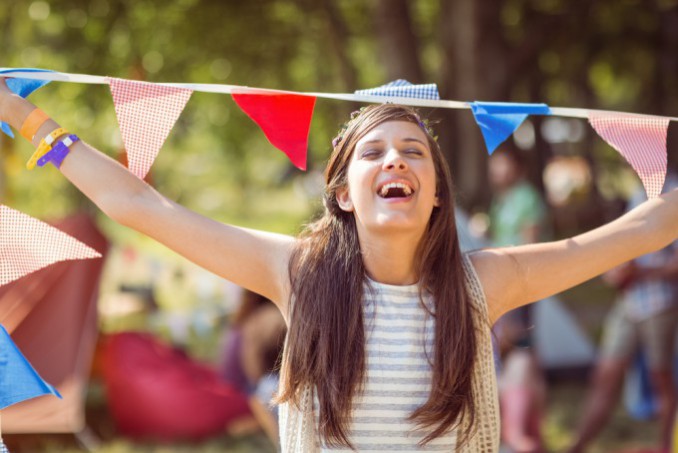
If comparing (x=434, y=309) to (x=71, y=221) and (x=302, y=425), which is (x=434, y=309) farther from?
(x=71, y=221)

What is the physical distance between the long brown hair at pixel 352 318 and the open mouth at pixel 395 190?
0.15 meters

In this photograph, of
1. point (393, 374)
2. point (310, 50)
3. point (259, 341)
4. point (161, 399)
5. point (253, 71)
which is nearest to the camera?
point (393, 374)

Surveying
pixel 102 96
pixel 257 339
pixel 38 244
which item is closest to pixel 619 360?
pixel 257 339

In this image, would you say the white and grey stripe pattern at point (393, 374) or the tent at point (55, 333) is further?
the tent at point (55, 333)

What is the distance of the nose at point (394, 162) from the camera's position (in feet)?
6.85

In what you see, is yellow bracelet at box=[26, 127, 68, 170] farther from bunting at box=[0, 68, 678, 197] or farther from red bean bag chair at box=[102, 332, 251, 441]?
red bean bag chair at box=[102, 332, 251, 441]

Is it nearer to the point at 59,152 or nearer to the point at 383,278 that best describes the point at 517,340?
the point at 383,278

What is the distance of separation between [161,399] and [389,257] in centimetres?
419

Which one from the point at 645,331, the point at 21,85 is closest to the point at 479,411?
the point at 21,85

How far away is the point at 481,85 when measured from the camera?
829cm

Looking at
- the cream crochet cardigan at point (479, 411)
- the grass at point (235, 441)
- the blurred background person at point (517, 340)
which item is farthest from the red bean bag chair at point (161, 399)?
the cream crochet cardigan at point (479, 411)

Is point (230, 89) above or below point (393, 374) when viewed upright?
Answer: above

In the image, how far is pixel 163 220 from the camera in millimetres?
2072

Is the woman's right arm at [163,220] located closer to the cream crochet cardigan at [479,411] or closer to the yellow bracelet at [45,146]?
the yellow bracelet at [45,146]
